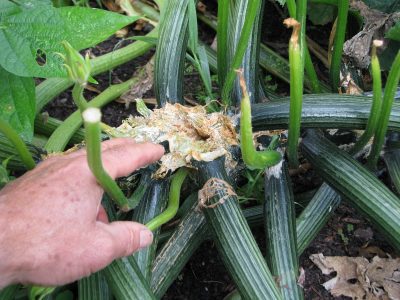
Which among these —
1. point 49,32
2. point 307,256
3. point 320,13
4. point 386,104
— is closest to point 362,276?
point 307,256

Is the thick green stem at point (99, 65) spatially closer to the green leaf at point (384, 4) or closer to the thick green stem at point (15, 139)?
the thick green stem at point (15, 139)

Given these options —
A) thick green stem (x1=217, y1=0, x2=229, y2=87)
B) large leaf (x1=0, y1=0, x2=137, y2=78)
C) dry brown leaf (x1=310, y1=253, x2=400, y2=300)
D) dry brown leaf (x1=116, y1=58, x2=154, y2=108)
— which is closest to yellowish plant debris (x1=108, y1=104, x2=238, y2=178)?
thick green stem (x1=217, y1=0, x2=229, y2=87)

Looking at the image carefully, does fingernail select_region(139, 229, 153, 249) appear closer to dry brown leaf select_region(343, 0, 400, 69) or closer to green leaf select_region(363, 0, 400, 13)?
dry brown leaf select_region(343, 0, 400, 69)

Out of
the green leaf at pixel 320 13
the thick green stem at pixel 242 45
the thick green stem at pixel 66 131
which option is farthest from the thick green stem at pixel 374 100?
the thick green stem at pixel 66 131

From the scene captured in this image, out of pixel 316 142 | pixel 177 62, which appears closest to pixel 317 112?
pixel 316 142

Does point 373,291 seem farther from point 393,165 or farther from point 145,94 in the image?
point 145,94

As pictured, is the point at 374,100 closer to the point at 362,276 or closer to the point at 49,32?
the point at 362,276
